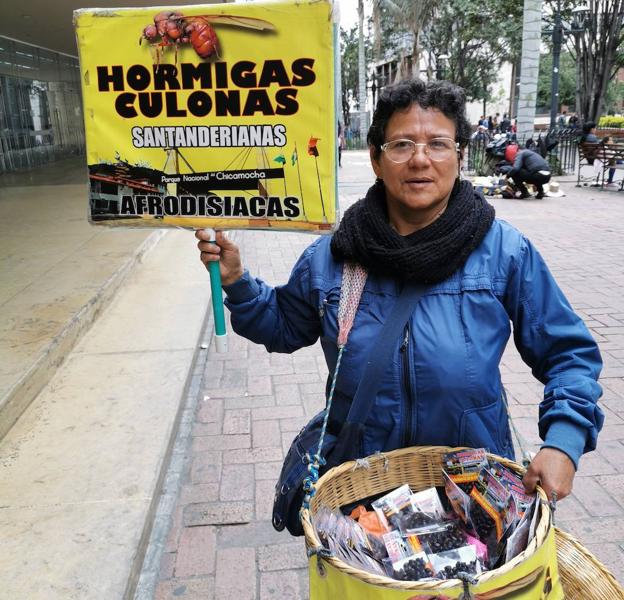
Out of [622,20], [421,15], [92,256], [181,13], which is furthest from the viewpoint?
[622,20]

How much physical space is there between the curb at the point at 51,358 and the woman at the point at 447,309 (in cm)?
252

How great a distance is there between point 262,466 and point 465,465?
1.98 m

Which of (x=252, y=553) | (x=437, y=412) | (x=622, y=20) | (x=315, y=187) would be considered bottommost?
(x=252, y=553)

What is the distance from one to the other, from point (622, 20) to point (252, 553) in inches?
957

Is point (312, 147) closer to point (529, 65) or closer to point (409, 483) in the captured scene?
point (409, 483)

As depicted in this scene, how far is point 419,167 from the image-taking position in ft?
5.47

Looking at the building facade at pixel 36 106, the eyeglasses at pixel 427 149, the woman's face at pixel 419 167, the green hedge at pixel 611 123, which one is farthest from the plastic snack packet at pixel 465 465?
the green hedge at pixel 611 123

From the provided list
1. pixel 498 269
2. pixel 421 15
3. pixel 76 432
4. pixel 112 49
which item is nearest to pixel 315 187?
pixel 498 269

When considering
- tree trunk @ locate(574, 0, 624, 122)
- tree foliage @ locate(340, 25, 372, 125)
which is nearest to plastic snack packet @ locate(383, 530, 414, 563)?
tree trunk @ locate(574, 0, 624, 122)

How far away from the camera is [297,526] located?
Result: 6.13 ft

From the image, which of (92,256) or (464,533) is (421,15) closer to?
(92,256)

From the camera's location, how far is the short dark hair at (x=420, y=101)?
5.49 ft

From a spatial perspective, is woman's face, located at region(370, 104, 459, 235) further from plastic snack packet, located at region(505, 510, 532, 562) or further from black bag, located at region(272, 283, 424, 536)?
plastic snack packet, located at region(505, 510, 532, 562)

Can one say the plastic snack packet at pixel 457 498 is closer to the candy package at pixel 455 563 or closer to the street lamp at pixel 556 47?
the candy package at pixel 455 563
